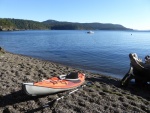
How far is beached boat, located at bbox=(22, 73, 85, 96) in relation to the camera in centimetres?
913

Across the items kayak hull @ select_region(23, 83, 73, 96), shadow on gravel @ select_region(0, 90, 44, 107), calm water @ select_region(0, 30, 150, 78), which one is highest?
kayak hull @ select_region(23, 83, 73, 96)

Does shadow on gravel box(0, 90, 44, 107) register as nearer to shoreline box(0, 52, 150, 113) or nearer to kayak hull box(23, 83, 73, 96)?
shoreline box(0, 52, 150, 113)

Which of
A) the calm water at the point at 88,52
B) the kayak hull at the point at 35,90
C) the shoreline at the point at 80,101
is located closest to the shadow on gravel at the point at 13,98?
the shoreline at the point at 80,101

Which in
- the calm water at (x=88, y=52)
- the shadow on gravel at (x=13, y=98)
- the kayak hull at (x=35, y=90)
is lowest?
the calm water at (x=88, y=52)

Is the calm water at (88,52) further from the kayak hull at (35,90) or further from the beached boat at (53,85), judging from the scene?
the kayak hull at (35,90)

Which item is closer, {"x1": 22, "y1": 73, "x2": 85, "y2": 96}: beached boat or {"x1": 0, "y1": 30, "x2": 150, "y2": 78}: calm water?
{"x1": 22, "y1": 73, "x2": 85, "y2": 96}: beached boat

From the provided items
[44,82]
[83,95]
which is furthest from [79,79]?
[44,82]

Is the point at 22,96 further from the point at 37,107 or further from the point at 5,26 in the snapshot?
the point at 5,26

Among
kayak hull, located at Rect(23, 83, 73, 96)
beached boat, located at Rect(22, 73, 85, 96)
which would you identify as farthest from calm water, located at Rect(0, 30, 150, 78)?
kayak hull, located at Rect(23, 83, 73, 96)

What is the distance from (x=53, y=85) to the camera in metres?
10.1

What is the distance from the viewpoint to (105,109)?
344 inches

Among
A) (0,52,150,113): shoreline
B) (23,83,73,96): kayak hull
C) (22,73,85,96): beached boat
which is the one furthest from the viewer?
(22,73,85,96): beached boat

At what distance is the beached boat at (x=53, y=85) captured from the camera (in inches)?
360

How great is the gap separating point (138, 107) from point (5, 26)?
173 metres
